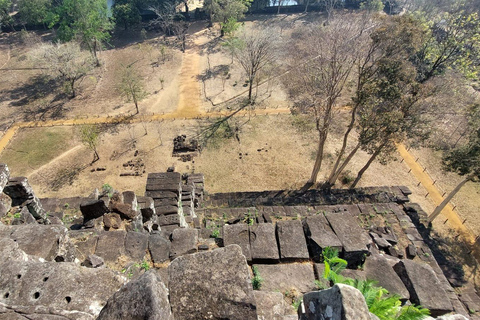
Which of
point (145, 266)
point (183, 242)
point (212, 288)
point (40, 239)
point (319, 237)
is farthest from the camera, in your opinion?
point (183, 242)

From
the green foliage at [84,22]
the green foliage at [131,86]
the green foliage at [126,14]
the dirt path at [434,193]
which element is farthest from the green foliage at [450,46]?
the green foliage at [126,14]

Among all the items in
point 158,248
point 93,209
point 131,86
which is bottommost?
point 131,86

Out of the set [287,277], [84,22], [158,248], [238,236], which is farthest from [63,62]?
[287,277]

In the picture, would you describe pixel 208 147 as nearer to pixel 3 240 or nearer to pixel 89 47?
pixel 3 240

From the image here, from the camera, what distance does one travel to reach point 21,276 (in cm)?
420

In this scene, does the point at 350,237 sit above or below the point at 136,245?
above

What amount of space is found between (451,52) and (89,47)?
101 ft

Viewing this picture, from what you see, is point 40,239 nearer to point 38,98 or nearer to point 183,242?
point 183,242

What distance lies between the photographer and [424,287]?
24.5ft

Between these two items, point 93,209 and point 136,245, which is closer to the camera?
point 136,245

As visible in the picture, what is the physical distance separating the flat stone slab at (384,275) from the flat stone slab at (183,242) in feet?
15.8

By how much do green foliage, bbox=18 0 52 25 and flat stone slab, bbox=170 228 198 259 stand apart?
38718 mm

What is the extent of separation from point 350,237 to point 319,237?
2.77 ft

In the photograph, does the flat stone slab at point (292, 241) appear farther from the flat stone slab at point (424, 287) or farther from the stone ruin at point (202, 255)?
the flat stone slab at point (424, 287)
